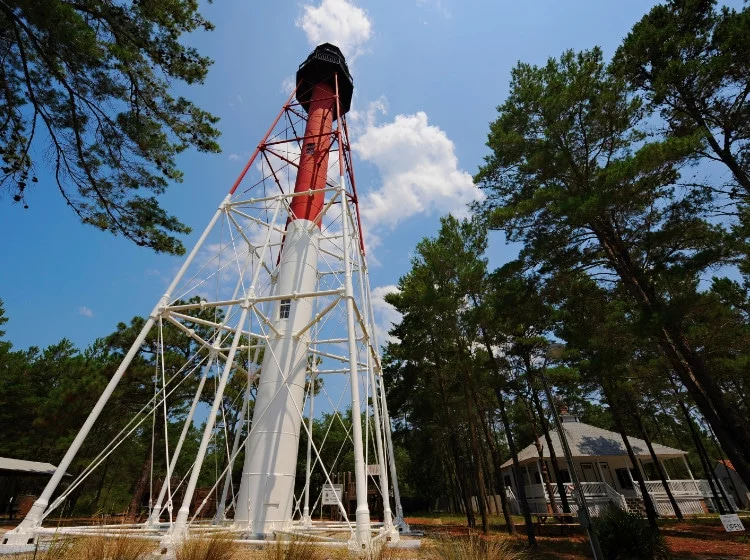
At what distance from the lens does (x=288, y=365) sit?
905 cm

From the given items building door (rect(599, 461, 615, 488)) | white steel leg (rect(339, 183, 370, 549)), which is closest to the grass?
white steel leg (rect(339, 183, 370, 549))

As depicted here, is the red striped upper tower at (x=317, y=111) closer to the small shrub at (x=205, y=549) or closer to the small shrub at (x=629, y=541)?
the small shrub at (x=205, y=549)

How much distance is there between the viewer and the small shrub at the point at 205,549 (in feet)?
12.9

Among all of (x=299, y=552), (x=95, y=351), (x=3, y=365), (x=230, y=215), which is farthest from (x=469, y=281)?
(x=3, y=365)

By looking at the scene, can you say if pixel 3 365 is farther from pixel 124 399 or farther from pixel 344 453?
pixel 344 453

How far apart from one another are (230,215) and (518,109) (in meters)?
10.3

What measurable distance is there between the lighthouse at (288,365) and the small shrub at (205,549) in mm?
3303

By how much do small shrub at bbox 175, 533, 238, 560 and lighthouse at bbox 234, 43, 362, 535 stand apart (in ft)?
10.8

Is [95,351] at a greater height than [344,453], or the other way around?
[95,351]

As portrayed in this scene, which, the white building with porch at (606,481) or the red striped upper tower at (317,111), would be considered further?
the white building with porch at (606,481)

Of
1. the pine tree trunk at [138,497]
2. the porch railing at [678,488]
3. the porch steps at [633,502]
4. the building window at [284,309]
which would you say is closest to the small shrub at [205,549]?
the building window at [284,309]

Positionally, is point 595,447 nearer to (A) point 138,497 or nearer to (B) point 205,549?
(A) point 138,497

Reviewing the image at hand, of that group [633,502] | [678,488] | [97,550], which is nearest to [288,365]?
[97,550]

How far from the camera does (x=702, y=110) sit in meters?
10.3
